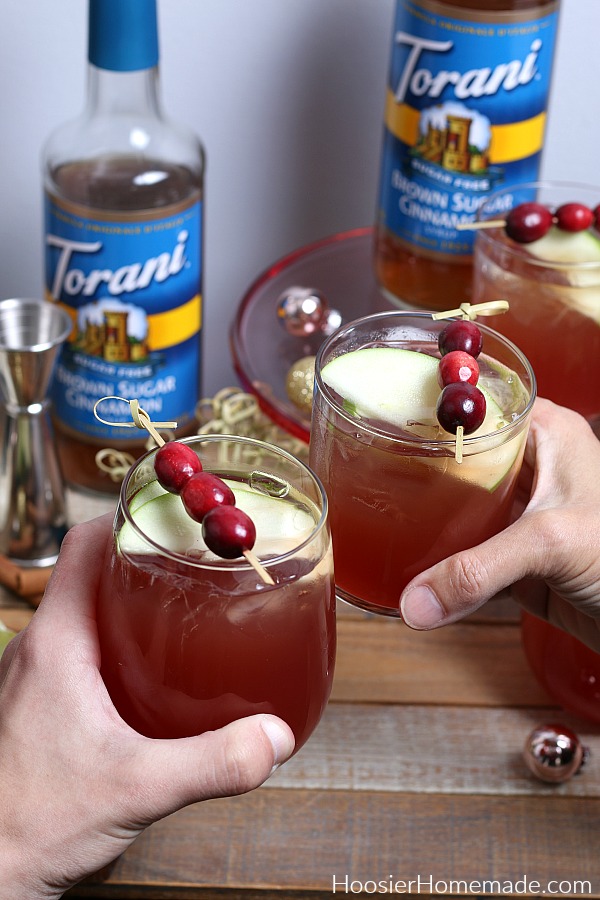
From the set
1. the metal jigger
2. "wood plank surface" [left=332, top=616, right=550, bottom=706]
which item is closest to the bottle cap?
the metal jigger

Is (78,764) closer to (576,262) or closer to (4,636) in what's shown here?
(4,636)

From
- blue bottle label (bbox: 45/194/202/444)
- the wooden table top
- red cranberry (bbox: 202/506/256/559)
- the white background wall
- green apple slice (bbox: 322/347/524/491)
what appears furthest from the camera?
the white background wall

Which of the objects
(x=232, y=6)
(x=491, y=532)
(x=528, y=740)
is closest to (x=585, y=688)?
(x=528, y=740)

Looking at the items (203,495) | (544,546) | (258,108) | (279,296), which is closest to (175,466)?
(203,495)

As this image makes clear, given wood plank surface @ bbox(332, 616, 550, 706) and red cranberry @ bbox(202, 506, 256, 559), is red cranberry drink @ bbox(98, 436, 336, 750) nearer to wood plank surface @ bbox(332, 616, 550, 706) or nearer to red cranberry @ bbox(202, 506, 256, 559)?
red cranberry @ bbox(202, 506, 256, 559)

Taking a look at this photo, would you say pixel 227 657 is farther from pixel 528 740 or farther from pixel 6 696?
pixel 528 740

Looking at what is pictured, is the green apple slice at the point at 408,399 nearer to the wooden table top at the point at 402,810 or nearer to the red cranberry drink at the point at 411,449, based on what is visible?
the red cranberry drink at the point at 411,449
